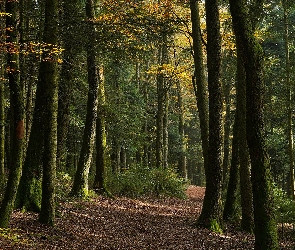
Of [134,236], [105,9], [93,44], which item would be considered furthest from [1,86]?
[134,236]

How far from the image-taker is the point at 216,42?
11.0m

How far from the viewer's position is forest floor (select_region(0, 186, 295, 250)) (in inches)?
325

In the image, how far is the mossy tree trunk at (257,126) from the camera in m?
6.89

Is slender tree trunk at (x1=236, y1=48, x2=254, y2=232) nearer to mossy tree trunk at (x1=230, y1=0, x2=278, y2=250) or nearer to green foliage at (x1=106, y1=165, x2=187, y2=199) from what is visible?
mossy tree trunk at (x1=230, y1=0, x2=278, y2=250)

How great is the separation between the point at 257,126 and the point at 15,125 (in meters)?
5.16

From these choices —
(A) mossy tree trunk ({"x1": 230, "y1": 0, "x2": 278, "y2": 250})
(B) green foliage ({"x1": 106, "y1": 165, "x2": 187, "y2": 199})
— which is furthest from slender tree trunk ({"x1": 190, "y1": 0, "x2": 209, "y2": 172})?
(B) green foliage ({"x1": 106, "y1": 165, "x2": 187, "y2": 199})

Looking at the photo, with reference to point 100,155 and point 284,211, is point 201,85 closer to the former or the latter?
point 284,211

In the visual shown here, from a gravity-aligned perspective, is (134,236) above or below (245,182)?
below

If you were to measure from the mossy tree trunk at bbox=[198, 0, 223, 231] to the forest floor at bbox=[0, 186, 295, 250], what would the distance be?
67 centimetres

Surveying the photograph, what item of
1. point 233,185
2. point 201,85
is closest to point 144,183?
point 233,185

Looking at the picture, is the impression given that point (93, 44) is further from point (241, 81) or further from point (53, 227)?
point (53, 227)

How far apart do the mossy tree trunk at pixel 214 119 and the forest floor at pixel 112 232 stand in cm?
67

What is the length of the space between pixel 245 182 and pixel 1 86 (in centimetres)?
965

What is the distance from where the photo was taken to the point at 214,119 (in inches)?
442
